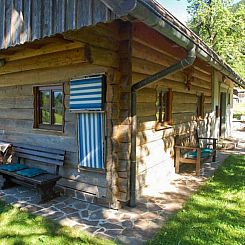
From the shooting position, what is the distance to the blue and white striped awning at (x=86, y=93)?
14.5 ft

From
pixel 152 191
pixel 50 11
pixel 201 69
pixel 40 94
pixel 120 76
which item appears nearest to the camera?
pixel 50 11

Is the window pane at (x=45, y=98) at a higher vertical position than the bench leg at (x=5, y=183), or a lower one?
higher

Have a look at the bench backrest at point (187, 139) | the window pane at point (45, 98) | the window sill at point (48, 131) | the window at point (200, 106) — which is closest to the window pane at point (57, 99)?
the window pane at point (45, 98)

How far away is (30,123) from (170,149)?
323 centimetres

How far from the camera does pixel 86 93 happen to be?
457cm

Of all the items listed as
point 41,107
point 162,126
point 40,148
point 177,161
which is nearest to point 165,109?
point 162,126

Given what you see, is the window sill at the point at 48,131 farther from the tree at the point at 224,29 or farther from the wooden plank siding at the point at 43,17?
the tree at the point at 224,29

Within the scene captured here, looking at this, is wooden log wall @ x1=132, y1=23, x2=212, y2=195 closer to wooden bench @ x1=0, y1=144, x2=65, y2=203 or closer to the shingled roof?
the shingled roof

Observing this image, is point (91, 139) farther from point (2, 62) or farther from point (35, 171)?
point (2, 62)

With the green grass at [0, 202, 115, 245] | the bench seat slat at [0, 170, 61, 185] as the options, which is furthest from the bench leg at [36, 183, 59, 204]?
the green grass at [0, 202, 115, 245]

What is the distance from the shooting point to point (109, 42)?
418 centimetres

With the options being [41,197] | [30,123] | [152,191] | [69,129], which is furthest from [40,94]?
[152,191]

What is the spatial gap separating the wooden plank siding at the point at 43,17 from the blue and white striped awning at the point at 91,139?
5.05 ft

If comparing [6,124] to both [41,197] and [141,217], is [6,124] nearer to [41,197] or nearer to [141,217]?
[41,197]
